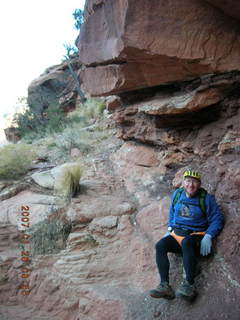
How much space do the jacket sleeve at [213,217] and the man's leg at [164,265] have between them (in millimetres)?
417

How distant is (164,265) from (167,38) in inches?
97.6

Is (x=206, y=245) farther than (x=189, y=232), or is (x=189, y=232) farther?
(x=189, y=232)

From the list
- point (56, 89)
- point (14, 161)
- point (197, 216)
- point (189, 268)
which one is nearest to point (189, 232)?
point (197, 216)

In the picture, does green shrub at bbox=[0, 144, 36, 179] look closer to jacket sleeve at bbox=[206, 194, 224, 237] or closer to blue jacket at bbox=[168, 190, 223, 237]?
blue jacket at bbox=[168, 190, 223, 237]

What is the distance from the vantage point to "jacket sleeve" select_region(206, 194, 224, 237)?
3.23 m

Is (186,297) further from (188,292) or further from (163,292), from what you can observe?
(163,292)

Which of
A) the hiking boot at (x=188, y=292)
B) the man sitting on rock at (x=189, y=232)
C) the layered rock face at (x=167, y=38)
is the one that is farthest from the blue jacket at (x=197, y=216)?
the layered rock face at (x=167, y=38)

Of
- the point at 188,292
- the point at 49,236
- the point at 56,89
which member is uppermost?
the point at 56,89

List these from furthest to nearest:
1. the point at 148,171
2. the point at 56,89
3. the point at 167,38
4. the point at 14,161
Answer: the point at 56,89, the point at 14,161, the point at 148,171, the point at 167,38

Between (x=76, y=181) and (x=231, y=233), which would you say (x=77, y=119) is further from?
(x=231, y=233)

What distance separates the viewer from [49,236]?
4699mm

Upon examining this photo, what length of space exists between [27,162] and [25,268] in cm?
313

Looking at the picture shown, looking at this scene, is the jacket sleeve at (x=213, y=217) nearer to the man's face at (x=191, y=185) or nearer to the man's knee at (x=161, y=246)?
the man's face at (x=191, y=185)

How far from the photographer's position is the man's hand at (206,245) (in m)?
3.14
